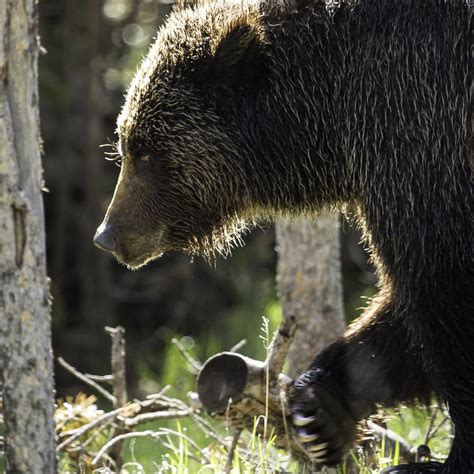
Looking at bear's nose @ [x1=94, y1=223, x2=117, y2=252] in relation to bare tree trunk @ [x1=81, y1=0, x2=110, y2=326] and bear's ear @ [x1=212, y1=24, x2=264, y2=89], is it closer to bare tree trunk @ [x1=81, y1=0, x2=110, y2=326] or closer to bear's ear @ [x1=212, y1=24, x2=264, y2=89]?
bear's ear @ [x1=212, y1=24, x2=264, y2=89]

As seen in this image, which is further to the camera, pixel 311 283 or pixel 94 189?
pixel 94 189

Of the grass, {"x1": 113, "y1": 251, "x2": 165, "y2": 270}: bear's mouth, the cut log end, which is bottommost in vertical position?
the grass

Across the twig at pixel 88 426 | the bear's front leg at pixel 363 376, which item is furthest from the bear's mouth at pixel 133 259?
the bear's front leg at pixel 363 376

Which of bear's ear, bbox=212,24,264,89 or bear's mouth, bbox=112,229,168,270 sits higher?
bear's ear, bbox=212,24,264,89

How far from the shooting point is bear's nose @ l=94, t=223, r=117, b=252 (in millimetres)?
4750

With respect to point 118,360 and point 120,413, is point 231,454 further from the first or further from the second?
point 118,360

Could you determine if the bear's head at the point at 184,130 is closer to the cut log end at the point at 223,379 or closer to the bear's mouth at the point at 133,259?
the bear's mouth at the point at 133,259

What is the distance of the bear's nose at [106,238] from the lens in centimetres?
475

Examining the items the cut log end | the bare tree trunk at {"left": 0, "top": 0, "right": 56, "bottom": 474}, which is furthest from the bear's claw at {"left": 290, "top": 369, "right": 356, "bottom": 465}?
the bare tree trunk at {"left": 0, "top": 0, "right": 56, "bottom": 474}

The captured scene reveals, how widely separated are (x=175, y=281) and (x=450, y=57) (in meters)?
7.42

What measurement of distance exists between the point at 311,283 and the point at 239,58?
184 cm

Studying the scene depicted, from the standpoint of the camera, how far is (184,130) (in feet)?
15.6

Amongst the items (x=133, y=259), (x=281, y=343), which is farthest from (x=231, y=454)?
(x=133, y=259)

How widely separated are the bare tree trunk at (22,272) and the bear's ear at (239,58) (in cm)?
92
